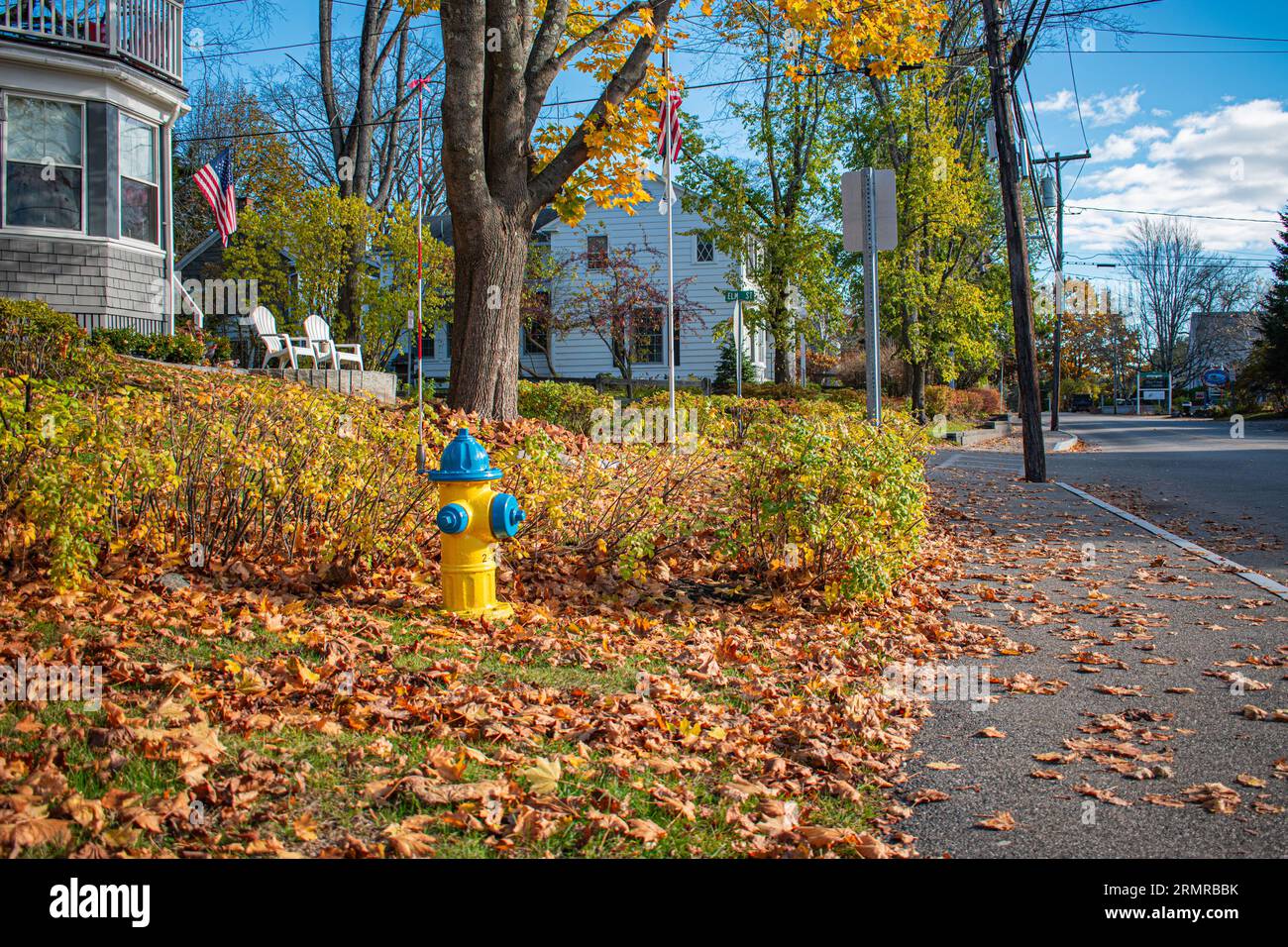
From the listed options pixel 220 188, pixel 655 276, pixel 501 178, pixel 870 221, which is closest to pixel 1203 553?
pixel 870 221

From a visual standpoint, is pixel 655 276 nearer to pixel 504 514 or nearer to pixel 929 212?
pixel 929 212

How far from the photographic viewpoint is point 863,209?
28.1 feet

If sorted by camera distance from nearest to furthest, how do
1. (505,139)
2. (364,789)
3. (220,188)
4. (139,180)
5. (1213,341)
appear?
(364,789), (505,139), (139,180), (220,188), (1213,341)

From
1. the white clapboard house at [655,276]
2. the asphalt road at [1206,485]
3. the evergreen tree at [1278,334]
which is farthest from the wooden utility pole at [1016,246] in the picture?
the evergreen tree at [1278,334]

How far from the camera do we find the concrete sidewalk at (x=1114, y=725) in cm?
340

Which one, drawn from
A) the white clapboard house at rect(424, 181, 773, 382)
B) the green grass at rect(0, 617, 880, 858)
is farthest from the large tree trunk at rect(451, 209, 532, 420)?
the white clapboard house at rect(424, 181, 773, 382)

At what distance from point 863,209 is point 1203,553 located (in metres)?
4.45

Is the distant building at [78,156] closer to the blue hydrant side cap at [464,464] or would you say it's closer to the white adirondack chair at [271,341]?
the white adirondack chair at [271,341]

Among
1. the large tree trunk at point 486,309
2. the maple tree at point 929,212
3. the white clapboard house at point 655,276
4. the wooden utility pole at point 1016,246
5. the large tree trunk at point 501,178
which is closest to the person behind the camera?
the large tree trunk at point 501,178

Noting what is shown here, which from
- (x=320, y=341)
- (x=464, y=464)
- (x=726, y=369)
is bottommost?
(x=464, y=464)

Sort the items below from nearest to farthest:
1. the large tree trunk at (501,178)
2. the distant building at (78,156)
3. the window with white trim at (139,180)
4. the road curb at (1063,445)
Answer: the large tree trunk at (501,178)
the distant building at (78,156)
the window with white trim at (139,180)
the road curb at (1063,445)

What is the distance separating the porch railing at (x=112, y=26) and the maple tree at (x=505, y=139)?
9.45 metres
